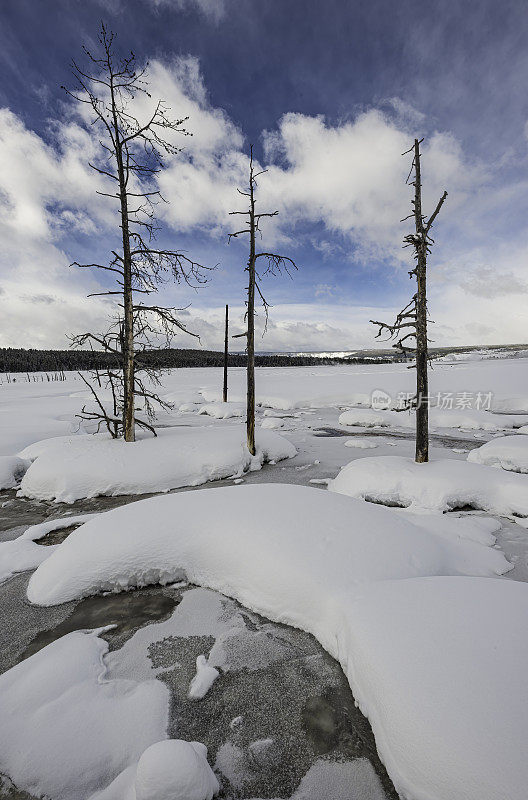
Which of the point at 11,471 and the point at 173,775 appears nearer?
the point at 173,775

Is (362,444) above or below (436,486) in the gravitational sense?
below

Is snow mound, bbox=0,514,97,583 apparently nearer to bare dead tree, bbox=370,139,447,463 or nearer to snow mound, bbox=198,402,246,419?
bare dead tree, bbox=370,139,447,463

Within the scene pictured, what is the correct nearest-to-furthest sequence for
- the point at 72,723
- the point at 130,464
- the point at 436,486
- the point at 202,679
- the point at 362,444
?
the point at 72,723, the point at 202,679, the point at 436,486, the point at 130,464, the point at 362,444

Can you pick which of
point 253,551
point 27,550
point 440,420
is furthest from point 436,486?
point 440,420

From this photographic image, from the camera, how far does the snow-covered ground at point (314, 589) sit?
209cm

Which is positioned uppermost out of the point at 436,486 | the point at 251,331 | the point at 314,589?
the point at 251,331

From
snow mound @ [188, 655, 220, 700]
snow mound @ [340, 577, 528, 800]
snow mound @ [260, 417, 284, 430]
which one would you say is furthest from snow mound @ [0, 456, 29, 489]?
snow mound @ [260, 417, 284, 430]

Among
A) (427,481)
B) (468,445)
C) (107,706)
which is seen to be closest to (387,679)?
(107,706)

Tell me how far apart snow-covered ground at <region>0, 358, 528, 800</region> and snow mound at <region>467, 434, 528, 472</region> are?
0.06 m

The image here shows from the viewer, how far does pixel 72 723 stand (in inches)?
96.6

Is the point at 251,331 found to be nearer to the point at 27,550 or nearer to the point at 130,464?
the point at 130,464

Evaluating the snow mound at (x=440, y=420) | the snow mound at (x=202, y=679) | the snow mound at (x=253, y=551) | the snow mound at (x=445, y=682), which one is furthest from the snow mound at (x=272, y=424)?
the snow mound at (x=202, y=679)

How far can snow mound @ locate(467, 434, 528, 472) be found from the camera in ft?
30.7

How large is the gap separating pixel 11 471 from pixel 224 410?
12.5m
